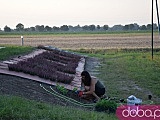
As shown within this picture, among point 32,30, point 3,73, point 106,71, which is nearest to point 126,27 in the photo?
point 32,30

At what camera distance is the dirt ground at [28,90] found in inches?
363

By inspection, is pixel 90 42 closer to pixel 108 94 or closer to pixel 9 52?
pixel 9 52

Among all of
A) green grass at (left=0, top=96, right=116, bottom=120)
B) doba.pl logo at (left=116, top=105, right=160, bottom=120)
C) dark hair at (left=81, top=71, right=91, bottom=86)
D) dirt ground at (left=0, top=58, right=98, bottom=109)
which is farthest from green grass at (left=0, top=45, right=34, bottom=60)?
doba.pl logo at (left=116, top=105, right=160, bottom=120)

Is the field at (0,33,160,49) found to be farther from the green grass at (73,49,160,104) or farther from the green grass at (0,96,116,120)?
the green grass at (0,96,116,120)

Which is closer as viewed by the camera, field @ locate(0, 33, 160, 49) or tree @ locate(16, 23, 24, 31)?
field @ locate(0, 33, 160, 49)

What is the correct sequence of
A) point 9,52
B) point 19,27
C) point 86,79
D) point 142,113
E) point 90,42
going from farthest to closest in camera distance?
1. point 19,27
2. point 90,42
3. point 9,52
4. point 86,79
5. point 142,113

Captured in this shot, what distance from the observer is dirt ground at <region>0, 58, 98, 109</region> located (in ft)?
30.3

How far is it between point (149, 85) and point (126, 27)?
123 m

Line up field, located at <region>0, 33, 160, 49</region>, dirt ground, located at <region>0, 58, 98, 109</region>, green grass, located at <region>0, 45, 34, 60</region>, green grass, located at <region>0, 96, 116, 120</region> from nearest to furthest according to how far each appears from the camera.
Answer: green grass, located at <region>0, 96, 116, 120</region> < dirt ground, located at <region>0, 58, 98, 109</region> < green grass, located at <region>0, 45, 34, 60</region> < field, located at <region>0, 33, 160, 49</region>

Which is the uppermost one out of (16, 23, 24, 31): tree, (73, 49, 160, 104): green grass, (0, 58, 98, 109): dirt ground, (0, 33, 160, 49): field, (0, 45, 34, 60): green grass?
(16, 23, 24, 31): tree

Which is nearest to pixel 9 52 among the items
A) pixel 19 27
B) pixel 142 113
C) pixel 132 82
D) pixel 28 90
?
pixel 132 82

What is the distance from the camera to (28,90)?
9.99 m

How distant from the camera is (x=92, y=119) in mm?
7094

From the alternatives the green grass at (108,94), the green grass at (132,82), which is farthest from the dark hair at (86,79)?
the green grass at (132,82)
